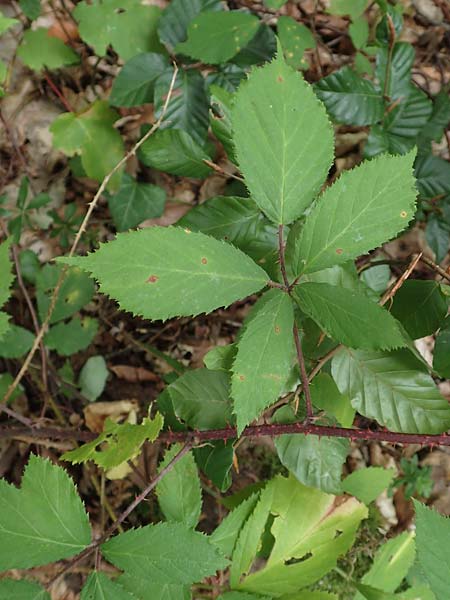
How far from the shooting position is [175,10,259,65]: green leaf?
1.56m

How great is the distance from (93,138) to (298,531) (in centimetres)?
135

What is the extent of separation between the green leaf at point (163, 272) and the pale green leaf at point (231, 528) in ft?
2.02

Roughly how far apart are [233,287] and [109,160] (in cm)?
114

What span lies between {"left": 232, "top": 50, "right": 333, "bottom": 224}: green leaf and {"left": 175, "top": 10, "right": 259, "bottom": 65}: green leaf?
0.79m

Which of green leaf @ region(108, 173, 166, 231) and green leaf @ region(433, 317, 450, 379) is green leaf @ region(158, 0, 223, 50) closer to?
green leaf @ region(108, 173, 166, 231)

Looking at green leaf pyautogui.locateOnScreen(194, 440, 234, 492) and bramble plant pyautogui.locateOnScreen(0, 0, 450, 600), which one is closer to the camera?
bramble plant pyautogui.locateOnScreen(0, 0, 450, 600)

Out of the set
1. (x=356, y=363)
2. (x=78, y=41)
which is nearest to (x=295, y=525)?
(x=356, y=363)

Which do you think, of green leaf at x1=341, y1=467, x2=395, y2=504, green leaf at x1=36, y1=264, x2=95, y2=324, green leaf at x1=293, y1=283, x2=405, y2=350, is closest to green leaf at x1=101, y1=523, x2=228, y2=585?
green leaf at x1=293, y1=283, x2=405, y2=350

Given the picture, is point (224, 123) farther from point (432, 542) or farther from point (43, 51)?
point (43, 51)

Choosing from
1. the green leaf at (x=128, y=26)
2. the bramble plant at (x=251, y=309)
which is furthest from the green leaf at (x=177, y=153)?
the green leaf at (x=128, y=26)

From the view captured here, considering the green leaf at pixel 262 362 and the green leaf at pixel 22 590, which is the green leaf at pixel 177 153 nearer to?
the green leaf at pixel 262 362

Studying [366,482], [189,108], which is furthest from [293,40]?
[366,482]

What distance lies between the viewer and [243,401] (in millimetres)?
877

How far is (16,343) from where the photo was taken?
1689 millimetres
